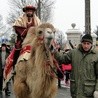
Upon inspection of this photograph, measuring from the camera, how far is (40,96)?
307 inches

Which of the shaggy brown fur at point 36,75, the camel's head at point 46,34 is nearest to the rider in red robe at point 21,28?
the shaggy brown fur at point 36,75

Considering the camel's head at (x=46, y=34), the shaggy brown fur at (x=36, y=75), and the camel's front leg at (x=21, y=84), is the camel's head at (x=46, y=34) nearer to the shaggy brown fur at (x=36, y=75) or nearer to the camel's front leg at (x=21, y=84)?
the shaggy brown fur at (x=36, y=75)

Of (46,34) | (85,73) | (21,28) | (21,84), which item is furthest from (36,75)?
(21,28)

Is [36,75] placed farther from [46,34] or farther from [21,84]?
[46,34]

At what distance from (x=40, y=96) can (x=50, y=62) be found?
0.65 m

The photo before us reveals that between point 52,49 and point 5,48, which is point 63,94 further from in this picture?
point 52,49

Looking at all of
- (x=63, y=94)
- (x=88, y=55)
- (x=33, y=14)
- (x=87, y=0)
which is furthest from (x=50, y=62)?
(x=87, y=0)

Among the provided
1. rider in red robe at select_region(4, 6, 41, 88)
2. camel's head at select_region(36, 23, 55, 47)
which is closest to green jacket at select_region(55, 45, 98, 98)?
camel's head at select_region(36, 23, 55, 47)

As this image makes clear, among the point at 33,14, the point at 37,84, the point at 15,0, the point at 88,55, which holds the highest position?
the point at 15,0

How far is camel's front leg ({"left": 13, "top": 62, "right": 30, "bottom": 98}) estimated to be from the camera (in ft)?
26.5

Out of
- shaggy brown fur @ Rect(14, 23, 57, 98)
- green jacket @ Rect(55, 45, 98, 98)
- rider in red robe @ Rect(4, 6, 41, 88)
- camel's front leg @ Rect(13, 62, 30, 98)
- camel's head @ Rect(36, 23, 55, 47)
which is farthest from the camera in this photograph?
rider in red robe @ Rect(4, 6, 41, 88)

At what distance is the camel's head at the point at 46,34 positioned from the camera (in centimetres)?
755

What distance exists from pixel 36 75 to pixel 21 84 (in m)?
0.47

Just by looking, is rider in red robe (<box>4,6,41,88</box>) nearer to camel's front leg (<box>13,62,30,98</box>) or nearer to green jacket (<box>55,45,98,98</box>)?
camel's front leg (<box>13,62,30,98</box>)
